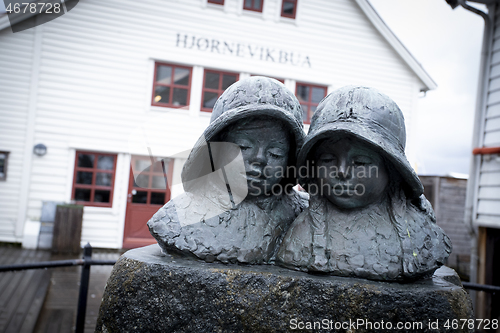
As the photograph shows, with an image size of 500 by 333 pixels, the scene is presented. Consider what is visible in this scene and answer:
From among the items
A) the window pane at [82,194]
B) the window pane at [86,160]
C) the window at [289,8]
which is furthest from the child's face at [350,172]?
the window pane at [82,194]

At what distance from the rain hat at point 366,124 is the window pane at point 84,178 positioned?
19.0 feet

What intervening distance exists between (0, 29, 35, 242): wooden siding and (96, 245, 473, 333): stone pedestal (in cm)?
581

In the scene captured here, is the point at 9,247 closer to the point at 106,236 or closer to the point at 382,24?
the point at 106,236

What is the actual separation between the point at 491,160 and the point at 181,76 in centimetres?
472

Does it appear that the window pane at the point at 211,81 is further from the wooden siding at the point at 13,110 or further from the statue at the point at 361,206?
the statue at the point at 361,206

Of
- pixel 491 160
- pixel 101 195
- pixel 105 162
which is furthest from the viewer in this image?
pixel 101 195

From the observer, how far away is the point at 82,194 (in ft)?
22.8

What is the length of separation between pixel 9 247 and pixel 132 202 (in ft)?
7.15

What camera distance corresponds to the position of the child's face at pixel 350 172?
1.89m

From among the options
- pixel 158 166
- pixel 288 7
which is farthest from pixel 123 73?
pixel 158 166

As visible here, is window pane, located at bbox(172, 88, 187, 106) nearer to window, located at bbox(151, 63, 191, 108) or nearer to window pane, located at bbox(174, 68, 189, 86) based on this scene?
window, located at bbox(151, 63, 191, 108)

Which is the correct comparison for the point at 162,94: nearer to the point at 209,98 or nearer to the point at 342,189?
the point at 209,98

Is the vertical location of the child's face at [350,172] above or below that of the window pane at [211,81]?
below

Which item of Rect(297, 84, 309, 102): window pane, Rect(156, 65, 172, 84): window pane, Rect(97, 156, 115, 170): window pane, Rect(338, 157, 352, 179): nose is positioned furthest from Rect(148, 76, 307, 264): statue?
Rect(97, 156, 115, 170): window pane
